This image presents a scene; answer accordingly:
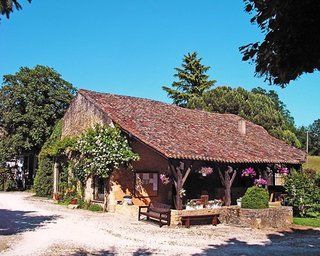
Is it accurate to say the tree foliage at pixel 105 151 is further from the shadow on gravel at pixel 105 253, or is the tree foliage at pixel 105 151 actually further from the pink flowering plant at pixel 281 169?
the shadow on gravel at pixel 105 253

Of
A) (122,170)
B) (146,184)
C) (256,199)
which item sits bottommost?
(256,199)

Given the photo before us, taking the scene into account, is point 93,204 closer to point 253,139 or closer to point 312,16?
point 253,139

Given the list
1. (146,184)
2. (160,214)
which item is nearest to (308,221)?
(160,214)

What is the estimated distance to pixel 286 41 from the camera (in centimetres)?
379

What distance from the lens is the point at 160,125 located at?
20312mm

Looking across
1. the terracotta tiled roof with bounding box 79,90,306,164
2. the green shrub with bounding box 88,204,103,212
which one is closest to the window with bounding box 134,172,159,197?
the green shrub with bounding box 88,204,103,212

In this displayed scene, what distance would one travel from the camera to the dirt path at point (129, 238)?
10.6 meters

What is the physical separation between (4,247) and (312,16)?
9.66 metres

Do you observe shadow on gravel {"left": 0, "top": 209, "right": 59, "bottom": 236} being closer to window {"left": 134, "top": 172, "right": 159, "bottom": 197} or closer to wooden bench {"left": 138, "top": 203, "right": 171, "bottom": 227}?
wooden bench {"left": 138, "top": 203, "right": 171, "bottom": 227}

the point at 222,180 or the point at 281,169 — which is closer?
the point at 222,180

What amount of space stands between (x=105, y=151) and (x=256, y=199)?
7.52 m

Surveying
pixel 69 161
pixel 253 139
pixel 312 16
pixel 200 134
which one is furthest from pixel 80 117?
pixel 312 16

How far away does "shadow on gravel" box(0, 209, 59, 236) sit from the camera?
13.5m

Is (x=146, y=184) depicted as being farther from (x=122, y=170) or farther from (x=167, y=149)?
(x=167, y=149)
